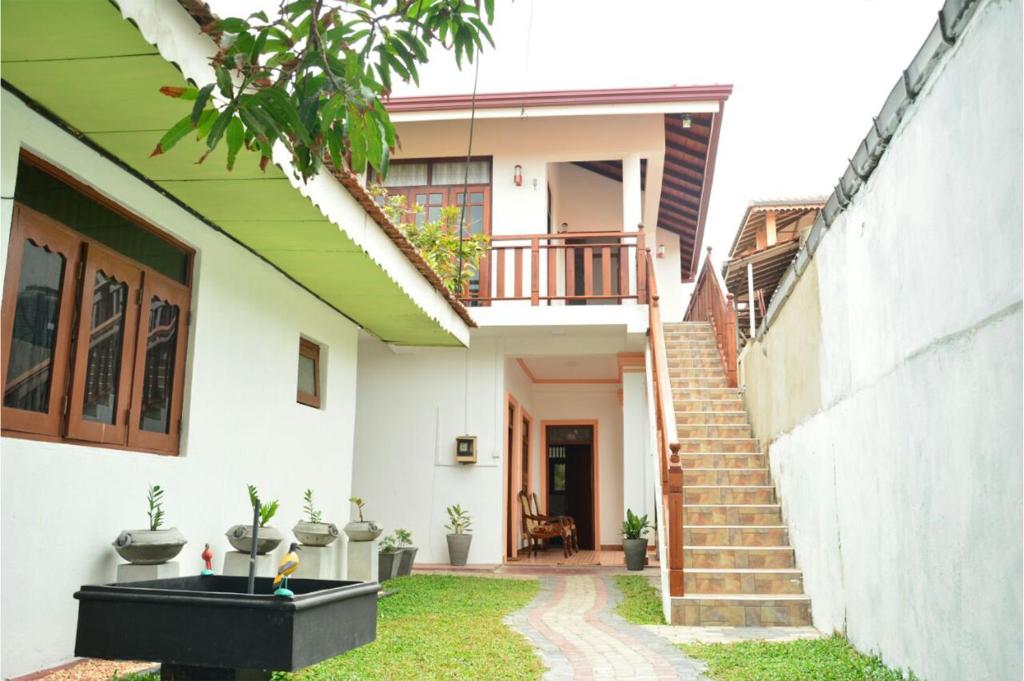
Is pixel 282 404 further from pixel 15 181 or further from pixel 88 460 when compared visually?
pixel 15 181

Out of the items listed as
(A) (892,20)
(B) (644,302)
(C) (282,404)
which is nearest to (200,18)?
(A) (892,20)

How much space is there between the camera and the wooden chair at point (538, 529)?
1252cm

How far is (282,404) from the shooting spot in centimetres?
715

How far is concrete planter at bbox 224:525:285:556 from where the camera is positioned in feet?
18.3

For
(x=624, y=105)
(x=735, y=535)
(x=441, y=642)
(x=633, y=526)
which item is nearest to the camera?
(x=441, y=642)

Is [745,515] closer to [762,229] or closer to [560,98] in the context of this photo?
[560,98]

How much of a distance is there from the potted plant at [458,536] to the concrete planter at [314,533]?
3940mm

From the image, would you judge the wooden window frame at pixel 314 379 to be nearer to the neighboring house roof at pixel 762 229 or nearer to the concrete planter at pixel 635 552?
the concrete planter at pixel 635 552

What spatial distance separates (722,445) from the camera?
8.77m

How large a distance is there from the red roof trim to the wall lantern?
441cm

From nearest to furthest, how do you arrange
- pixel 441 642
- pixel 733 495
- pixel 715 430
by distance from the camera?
pixel 441 642 < pixel 733 495 < pixel 715 430

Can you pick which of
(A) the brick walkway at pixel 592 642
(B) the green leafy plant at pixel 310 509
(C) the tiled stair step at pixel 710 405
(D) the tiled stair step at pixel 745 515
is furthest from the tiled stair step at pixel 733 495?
(B) the green leafy plant at pixel 310 509

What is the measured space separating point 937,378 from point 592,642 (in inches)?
124

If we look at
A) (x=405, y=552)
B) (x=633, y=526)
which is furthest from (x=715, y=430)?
(x=405, y=552)
